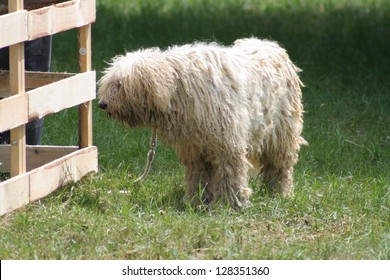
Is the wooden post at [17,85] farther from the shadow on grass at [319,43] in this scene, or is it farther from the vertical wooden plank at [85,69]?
the shadow on grass at [319,43]

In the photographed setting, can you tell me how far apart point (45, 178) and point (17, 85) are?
0.70 metres

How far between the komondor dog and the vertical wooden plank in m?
0.78

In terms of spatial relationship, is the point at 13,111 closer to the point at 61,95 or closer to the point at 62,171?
the point at 61,95

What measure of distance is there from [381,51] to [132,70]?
6.51 metres

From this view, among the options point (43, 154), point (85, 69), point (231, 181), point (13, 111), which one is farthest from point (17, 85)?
point (231, 181)

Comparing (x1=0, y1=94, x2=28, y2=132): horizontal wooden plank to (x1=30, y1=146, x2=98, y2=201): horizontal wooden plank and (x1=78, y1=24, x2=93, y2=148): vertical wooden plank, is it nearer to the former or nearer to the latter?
(x1=30, y1=146, x2=98, y2=201): horizontal wooden plank

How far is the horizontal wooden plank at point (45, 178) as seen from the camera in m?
6.53

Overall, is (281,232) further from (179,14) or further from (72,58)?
(179,14)

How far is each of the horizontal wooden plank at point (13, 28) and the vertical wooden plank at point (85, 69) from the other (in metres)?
0.90

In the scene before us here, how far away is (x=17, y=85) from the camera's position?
661 cm

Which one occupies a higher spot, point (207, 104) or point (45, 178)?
point (207, 104)

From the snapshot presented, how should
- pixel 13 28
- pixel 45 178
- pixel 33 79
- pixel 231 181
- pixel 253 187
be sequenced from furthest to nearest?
pixel 33 79 < pixel 253 187 < pixel 45 178 < pixel 231 181 < pixel 13 28

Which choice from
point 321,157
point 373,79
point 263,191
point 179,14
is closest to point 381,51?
point 373,79

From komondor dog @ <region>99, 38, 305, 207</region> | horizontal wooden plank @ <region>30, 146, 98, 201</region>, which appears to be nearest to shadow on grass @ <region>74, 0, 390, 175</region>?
komondor dog @ <region>99, 38, 305, 207</region>
